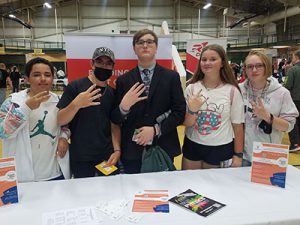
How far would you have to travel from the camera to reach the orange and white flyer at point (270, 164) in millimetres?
1426

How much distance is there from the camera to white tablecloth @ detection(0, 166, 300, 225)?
116 cm

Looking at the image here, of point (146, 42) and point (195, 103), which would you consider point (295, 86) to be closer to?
point (195, 103)

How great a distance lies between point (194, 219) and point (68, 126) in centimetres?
105

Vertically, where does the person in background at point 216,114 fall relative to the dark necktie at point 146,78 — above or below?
below

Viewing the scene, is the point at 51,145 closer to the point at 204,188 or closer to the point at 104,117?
the point at 104,117

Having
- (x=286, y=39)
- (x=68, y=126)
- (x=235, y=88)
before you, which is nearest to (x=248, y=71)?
(x=235, y=88)

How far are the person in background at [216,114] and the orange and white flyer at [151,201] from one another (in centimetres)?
53

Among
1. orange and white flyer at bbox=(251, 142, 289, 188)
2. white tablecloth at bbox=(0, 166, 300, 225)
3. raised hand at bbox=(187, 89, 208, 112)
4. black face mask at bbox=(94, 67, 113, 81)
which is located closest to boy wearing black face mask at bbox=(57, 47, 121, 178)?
black face mask at bbox=(94, 67, 113, 81)

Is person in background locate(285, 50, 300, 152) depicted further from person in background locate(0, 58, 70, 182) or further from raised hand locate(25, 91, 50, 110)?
raised hand locate(25, 91, 50, 110)

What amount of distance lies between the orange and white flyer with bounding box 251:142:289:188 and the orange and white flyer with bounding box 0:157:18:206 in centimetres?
134

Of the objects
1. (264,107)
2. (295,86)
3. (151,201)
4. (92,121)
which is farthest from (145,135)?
(295,86)

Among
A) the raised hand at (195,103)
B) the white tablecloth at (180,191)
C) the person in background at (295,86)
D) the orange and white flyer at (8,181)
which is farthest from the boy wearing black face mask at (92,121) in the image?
the person in background at (295,86)

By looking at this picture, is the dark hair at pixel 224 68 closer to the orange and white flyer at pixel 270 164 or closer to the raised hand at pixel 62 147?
the orange and white flyer at pixel 270 164

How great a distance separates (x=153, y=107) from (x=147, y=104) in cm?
5
